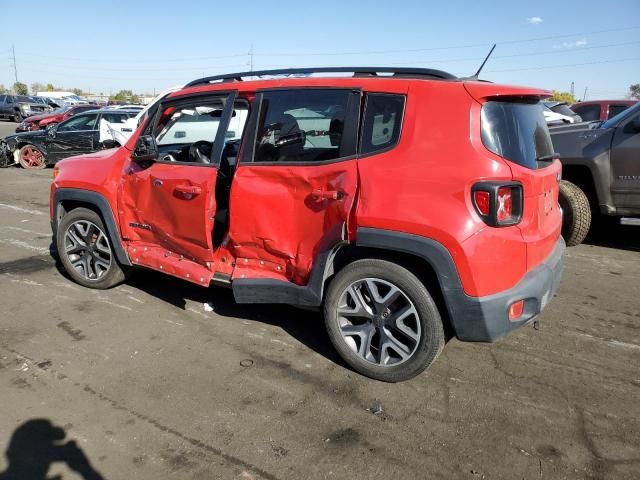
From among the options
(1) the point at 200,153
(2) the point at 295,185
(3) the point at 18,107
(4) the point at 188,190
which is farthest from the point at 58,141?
(3) the point at 18,107

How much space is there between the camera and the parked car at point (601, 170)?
5.74 m

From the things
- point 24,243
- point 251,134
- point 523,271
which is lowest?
point 24,243

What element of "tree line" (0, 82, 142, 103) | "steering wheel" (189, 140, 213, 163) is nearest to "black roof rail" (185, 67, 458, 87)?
"steering wheel" (189, 140, 213, 163)

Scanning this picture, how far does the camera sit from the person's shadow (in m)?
2.42

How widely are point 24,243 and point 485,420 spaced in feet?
20.2

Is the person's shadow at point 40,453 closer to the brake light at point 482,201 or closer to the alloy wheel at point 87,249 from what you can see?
the alloy wheel at point 87,249

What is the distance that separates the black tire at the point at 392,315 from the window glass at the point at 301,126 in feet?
2.50

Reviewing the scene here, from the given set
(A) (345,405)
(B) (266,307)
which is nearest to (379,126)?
(A) (345,405)

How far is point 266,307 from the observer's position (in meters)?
4.42

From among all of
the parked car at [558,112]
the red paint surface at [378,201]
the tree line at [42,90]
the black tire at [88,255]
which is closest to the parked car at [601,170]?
the red paint surface at [378,201]

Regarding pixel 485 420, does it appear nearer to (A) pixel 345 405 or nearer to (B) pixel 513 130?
(A) pixel 345 405

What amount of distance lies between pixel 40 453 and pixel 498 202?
275 cm

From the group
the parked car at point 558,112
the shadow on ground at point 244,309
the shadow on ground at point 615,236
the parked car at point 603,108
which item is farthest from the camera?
the parked car at point 603,108

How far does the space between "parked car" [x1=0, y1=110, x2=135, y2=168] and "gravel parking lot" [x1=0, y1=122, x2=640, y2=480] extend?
10285 millimetres
